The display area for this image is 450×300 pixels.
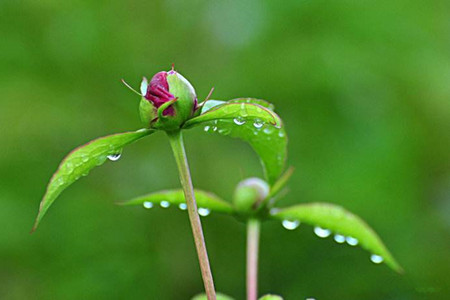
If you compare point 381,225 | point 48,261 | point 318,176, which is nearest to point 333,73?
point 318,176

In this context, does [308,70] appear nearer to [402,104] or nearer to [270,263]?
[402,104]

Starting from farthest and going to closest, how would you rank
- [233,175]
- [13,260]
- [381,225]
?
1. [381,225]
2. [233,175]
3. [13,260]

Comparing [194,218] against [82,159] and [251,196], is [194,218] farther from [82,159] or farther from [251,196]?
[251,196]

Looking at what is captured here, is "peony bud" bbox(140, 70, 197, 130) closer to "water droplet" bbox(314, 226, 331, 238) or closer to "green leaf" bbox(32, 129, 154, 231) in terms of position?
"green leaf" bbox(32, 129, 154, 231)

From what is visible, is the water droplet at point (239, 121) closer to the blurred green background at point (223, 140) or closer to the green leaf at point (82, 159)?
the green leaf at point (82, 159)

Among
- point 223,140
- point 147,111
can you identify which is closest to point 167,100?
point 147,111

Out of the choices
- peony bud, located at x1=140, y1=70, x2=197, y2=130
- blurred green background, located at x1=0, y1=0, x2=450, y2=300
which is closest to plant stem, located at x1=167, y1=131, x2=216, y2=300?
peony bud, located at x1=140, y1=70, x2=197, y2=130

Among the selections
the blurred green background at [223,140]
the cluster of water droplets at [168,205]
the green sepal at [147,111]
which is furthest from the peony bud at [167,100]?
the blurred green background at [223,140]
